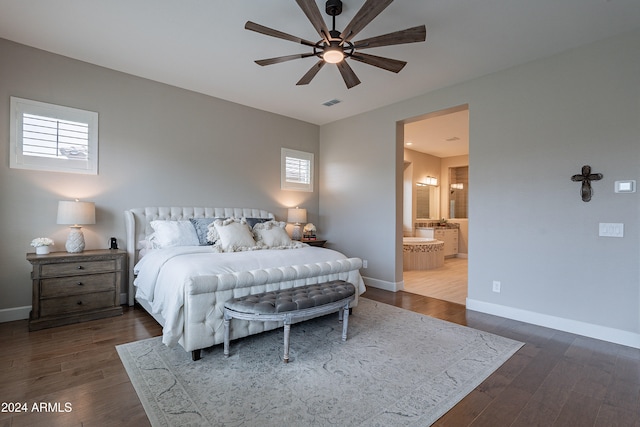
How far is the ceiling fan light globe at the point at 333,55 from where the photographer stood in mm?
2658

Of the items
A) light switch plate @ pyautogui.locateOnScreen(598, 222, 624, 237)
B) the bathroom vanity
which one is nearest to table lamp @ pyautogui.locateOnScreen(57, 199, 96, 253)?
light switch plate @ pyautogui.locateOnScreen(598, 222, 624, 237)

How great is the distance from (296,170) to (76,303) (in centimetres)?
394

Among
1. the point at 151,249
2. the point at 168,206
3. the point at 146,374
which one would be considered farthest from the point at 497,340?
the point at 168,206

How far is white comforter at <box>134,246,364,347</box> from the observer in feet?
7.98

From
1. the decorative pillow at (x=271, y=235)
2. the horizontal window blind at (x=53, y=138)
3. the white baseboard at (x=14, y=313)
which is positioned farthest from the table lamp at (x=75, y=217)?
the decorative pillow at (x=271, y=235)

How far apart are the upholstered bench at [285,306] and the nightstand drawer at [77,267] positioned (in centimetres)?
193

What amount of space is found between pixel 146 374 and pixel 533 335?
3635 mm

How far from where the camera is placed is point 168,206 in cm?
442

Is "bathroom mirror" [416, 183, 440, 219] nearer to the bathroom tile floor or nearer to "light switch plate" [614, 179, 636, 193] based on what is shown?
the bathroom tile floor

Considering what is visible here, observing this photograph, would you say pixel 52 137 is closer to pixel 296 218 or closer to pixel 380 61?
pixel 296 218

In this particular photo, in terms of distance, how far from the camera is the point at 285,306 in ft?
8.01

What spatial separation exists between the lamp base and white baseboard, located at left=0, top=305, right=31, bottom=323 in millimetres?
816

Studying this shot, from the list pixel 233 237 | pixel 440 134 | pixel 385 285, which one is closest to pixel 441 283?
pixel 385 285

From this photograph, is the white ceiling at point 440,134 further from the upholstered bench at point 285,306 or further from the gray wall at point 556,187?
the upholstered bench at point 285,306
